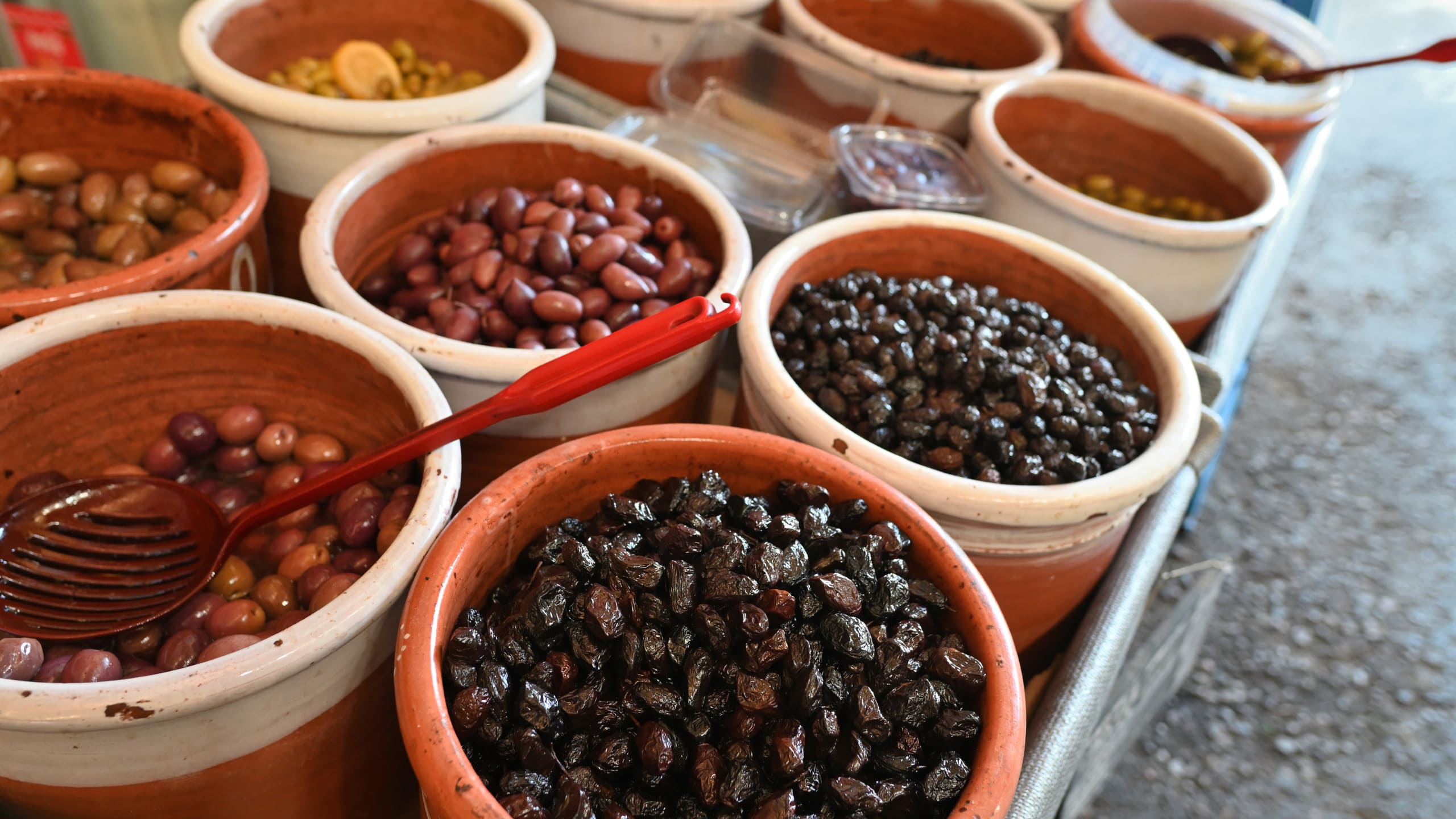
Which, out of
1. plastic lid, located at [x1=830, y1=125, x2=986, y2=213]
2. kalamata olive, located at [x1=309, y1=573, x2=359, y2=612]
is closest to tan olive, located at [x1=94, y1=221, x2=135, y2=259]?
kalamata olive, located at [x1=309, y1=573, x2=359, y2=612]

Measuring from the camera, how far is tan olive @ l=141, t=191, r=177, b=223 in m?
1.31

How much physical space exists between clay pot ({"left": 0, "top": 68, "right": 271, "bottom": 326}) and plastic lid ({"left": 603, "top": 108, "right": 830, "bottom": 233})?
591 millimetres

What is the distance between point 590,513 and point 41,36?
1690 mm

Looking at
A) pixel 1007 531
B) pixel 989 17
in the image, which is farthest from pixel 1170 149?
pixel 1007 531

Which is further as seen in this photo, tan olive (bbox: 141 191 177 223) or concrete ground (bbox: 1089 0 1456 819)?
concrete ground (bbox: 1089 0 1456 819)

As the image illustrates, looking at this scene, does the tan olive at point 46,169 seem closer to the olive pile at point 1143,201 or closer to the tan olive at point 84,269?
the tan olive at point 84,269

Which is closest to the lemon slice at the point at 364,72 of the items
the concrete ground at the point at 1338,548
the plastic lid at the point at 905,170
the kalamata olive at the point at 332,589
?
the plastic lid at the point at 905,170

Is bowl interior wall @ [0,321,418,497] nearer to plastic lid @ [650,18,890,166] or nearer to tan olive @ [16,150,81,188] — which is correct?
tan olive @ [16,150,81,188]

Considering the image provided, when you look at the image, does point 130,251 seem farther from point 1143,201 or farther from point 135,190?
point 1143,201

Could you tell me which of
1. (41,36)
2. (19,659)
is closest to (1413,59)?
(19,659)

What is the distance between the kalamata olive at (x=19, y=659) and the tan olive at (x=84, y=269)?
51 centimetres

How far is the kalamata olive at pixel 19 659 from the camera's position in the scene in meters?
0.79

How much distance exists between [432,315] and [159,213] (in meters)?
0.45

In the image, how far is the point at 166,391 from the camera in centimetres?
108
